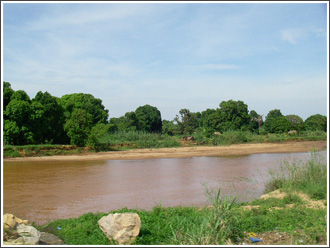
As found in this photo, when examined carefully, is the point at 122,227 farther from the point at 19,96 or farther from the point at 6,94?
the point at 6,94

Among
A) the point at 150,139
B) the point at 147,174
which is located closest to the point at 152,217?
the point at 147,174

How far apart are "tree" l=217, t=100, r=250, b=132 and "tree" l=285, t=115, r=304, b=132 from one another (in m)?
6.01

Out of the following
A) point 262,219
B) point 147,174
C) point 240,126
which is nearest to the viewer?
point 262,219

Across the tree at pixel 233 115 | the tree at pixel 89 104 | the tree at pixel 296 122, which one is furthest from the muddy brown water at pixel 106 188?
the tree at pixel 296 122

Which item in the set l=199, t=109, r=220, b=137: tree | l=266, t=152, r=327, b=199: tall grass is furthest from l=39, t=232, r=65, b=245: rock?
l=199, t=109, r=220, b=137: tree

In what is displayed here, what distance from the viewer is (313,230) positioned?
5.37 metres

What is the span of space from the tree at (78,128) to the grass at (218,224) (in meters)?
20.2

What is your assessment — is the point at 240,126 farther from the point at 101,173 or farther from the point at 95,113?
the point at 101,173

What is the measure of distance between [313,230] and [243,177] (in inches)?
333

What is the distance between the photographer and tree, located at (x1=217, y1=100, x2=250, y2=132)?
43969 mm

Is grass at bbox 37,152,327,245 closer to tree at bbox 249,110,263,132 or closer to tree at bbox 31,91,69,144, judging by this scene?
tree at bbox 31,91,69,144

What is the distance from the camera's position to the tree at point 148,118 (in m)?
45.8

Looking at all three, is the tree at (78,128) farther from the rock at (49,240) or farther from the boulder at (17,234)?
the boulder at (17,234)

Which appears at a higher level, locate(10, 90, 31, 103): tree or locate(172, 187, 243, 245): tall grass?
locate(10, 90, 31, 103): tree
